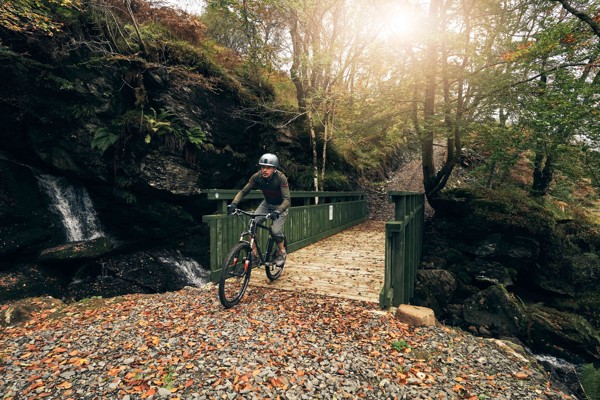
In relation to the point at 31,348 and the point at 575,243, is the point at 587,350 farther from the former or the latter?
the point at 31,348

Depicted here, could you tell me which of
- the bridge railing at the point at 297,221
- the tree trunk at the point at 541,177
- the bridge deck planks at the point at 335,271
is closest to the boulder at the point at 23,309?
the bridge railing at the point at 297,221

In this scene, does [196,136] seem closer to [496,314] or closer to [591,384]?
[496,314]

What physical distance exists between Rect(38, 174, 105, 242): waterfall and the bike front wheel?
8.93m

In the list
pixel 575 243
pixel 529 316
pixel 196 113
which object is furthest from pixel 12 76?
pixel 575 243

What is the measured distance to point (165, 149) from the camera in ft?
38.3

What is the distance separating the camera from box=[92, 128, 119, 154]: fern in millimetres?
10266

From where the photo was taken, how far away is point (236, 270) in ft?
15.8

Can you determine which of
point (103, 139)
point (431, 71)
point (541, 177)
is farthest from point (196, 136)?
point (541, 177)

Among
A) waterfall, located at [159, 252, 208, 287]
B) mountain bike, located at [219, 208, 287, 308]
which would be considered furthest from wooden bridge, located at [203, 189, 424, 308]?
waterfall, located at [159, 252, 208, 287]

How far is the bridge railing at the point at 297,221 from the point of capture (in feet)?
18.7

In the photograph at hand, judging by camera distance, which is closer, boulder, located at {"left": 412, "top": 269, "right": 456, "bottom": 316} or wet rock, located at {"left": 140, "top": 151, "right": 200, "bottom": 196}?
boulder, located at {"left": 412, "top": 269, "right": 456, "bottom": 316}

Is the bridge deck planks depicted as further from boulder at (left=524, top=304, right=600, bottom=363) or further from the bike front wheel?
boulder at (left=524, top=304, right=600, bottom=363)

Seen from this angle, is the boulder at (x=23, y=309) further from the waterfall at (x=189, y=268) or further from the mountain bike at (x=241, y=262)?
the waterfall at (x=189, y=268)

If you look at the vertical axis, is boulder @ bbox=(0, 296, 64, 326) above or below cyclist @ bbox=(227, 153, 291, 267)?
below
